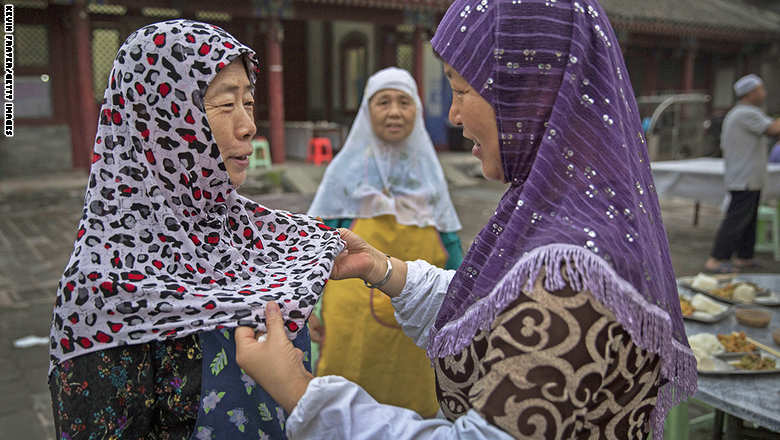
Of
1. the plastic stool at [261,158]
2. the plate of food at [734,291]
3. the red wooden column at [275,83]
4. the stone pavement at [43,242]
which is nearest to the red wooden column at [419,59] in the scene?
the stone pavement at [43,242]

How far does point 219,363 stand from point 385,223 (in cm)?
167

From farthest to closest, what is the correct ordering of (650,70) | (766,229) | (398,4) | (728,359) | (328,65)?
(650,70), (328,65), (398,4), (766,229), (728,359)

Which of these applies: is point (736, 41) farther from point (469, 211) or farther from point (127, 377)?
point (127, 377)

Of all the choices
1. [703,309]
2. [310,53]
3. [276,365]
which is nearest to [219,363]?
[276,365]

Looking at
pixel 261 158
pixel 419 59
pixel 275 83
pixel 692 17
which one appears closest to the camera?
pixel 275 83

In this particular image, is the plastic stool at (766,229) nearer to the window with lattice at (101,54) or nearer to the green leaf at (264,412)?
the green leaf at (264,412)

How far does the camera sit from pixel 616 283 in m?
1.01

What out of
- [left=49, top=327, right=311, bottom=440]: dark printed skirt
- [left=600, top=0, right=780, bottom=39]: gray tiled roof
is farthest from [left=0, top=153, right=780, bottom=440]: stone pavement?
[left=600, top=0, right=780, bottom=39]: gray tiled roof

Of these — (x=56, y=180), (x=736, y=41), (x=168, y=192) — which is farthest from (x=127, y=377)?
(x=736, y=41)

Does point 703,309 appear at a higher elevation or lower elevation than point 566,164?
lower

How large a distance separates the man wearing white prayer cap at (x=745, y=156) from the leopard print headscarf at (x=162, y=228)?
542 centimetres

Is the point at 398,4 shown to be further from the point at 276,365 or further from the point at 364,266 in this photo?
the point at 276,365

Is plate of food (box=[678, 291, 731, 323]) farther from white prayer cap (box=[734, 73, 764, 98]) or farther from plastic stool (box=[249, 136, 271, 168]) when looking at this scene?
plastic stool (box=[249, 136, 271, 168])

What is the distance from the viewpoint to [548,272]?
3.31 ft
